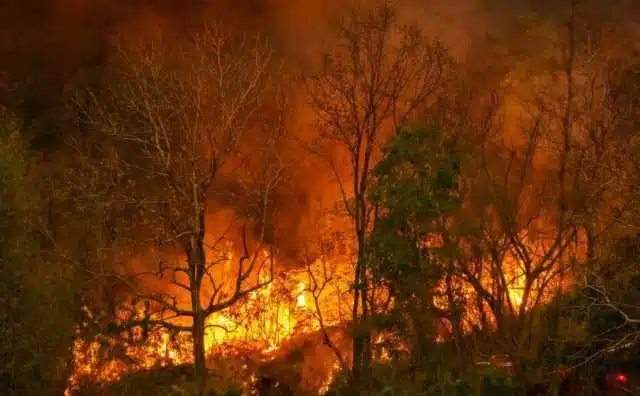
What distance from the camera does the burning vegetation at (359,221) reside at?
15.0 meters

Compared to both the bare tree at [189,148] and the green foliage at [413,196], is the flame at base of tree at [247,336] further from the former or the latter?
the green foliage at [413,196]

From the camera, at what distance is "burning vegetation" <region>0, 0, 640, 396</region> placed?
15047 mm

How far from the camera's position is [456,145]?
52.3 feet

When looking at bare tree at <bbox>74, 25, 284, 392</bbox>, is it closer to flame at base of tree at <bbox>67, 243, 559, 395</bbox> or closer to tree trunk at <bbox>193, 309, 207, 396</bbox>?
tree trunk at <bbox>193, 309, 207, 396</bbox>

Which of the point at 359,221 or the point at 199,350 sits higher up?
the point at 359,221

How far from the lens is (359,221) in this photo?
21.8m

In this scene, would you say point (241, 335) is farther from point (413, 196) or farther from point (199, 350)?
point (413, 196)

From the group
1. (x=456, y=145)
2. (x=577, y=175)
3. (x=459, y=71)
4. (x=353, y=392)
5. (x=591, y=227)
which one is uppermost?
(x=459, y=71)

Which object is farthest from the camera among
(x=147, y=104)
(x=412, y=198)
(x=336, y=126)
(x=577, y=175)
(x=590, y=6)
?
(x=590, y=6)

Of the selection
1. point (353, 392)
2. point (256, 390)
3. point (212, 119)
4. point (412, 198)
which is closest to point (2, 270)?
point (212, 119)

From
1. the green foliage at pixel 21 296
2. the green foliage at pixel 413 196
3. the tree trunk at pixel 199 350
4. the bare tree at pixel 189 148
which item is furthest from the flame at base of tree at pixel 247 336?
the green foliage at pixel 413 196

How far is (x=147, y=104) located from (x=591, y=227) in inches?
432

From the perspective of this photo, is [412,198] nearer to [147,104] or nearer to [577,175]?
[577,175]

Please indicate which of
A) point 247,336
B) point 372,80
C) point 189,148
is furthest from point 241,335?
point 372,80
